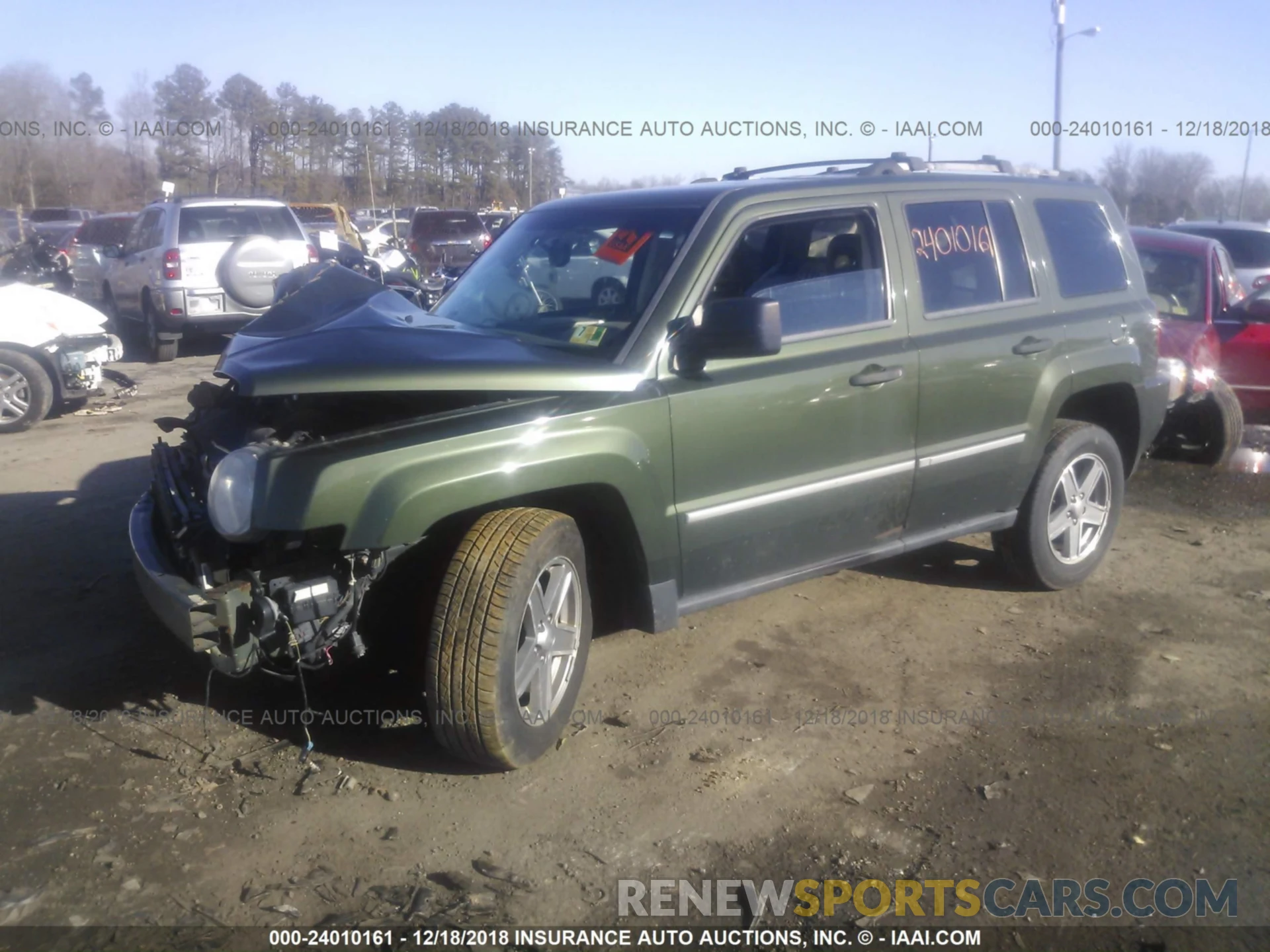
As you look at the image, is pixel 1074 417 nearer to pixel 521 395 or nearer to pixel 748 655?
pixel 748 655

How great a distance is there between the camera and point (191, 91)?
129 ft

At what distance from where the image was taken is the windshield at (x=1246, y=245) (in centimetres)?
1288

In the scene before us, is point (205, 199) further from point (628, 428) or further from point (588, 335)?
point (628, 428)

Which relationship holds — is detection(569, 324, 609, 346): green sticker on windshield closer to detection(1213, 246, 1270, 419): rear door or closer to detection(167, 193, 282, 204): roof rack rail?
detection(1213, 246, 1270, 419): rear door

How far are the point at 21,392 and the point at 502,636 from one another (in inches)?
286

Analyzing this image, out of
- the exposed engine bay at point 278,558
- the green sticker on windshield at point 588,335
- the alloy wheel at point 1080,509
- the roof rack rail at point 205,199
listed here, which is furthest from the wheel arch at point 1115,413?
the roof rack rail at point 205,199

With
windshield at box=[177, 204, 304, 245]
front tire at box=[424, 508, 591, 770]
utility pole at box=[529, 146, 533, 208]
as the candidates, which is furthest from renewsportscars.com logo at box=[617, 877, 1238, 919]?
utility pole at box=[529, 146, 533, 208]

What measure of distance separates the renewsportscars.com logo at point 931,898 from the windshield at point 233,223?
37.1ft

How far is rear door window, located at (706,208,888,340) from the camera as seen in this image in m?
3.93

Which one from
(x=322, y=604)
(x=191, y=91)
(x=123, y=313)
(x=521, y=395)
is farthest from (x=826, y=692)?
(x=191, y=91)

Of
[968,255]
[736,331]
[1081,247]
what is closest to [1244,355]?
[1081,247]

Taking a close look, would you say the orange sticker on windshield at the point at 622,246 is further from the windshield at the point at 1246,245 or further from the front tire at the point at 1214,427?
the windshield at the point at 1246,245

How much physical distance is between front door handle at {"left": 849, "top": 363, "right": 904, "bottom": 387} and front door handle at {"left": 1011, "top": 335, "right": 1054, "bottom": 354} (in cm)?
74

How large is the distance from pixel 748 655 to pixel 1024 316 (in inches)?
76.6
